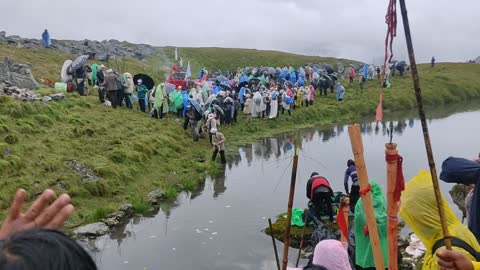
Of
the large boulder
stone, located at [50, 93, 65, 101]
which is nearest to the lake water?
stone, located at [50, 93, 65, 101]

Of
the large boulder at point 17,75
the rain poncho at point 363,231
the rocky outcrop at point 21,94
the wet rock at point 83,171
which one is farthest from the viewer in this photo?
the large boulder at point 17,75

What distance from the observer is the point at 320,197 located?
386 inches

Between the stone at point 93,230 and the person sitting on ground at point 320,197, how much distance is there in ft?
14.6

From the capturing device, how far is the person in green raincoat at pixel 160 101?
838 inches

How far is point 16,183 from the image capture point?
1092 centimetres

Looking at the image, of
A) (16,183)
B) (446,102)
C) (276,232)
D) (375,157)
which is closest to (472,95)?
(446,102)

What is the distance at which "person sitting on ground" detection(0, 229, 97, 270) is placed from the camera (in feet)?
4.36

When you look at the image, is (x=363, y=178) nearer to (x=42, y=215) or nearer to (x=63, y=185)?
(x=42, y=215)

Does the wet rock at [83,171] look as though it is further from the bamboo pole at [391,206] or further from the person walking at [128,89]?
the bamboo pole at [391,206]

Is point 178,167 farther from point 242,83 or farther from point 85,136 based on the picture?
point 242,83

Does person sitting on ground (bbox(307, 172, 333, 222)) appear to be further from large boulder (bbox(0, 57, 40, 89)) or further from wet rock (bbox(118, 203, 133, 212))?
large boulder (bbox(0, 57, 40, 89))

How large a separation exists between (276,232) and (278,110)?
18.7 meters

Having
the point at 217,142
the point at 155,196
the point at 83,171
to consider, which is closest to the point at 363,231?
the point at 155,196

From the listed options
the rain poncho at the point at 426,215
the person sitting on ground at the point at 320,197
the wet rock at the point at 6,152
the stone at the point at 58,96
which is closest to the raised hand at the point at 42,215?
the rain poncho at the point at 426,215
